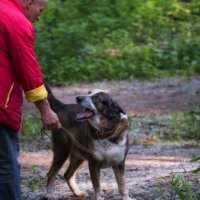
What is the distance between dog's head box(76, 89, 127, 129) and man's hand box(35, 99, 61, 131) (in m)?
1.85

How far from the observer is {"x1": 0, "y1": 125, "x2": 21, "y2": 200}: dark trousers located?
17.0 ft

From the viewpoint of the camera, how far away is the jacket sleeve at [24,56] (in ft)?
16.4

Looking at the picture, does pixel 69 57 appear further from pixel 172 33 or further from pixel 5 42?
pixel 5 42

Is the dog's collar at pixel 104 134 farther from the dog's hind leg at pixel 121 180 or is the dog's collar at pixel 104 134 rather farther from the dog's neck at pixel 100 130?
the dog's hind leg at pixel 121 180

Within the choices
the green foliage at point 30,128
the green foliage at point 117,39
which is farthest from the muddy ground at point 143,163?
the green foliage at point 117,39

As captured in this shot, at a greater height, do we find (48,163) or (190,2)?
(48,163)

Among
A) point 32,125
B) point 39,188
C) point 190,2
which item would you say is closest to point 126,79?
point 32,125

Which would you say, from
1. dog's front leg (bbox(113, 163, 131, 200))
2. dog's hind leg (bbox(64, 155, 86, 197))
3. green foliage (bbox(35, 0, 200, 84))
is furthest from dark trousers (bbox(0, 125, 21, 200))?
green foliage (bbox(35, 0, 200, 84))

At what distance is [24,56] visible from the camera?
16.5 feet

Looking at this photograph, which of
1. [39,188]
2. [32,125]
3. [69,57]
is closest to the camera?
[39,188]

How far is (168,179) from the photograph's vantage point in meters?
7.66

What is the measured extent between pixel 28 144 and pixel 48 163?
62.0 inches

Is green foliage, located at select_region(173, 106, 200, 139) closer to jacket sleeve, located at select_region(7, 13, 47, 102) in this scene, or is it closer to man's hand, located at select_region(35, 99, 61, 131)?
man's hand, located at select_region(35, 99, 61, 131)

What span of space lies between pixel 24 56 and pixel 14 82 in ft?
0.78
